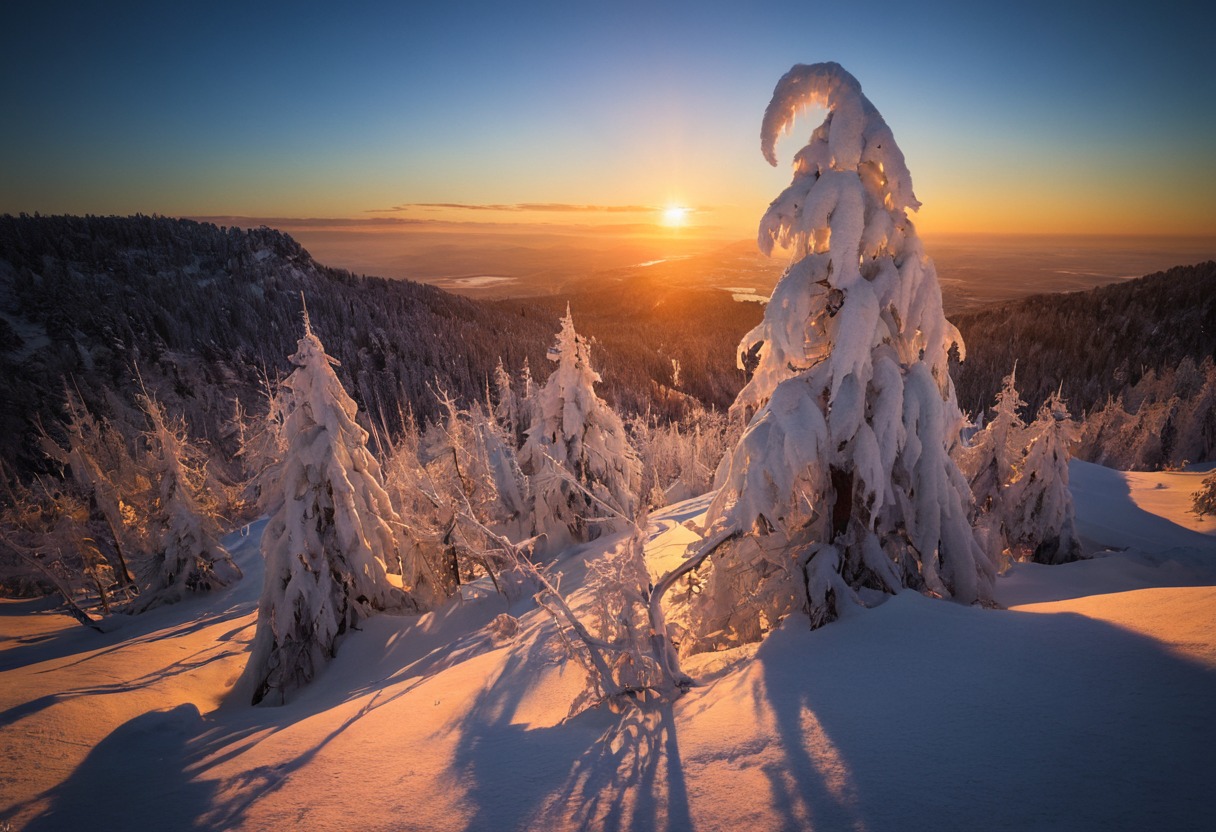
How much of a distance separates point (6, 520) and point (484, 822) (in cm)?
3406

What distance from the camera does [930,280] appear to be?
595 centimetres

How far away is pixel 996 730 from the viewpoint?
11.6 ft

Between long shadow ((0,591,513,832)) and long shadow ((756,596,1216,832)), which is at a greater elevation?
long shadow ((756,596,1216,832))

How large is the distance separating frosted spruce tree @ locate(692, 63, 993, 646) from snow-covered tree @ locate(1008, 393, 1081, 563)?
7819mm

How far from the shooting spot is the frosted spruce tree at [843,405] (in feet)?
18.2

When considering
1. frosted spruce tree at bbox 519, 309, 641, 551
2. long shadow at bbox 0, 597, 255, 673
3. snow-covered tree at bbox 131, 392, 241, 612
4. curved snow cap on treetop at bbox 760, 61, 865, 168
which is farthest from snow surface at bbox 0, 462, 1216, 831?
snow-covered tree at bbox 131, 392, 241, 612

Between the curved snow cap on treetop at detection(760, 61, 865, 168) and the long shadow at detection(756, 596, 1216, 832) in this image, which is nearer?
the long shadow at detection(756, 596, 1216, 832)

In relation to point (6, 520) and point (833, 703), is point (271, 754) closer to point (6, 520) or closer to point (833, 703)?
point (833, 703)

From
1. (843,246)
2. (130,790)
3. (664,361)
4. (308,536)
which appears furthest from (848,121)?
(664,361)

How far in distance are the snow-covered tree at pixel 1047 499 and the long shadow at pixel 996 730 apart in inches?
370

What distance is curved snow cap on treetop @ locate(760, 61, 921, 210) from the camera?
18.0ft

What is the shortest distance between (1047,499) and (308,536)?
17.8m

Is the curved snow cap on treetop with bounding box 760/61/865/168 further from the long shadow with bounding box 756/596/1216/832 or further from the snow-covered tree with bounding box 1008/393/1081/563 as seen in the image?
the snow-covered tree with bounding box 1008/393/1081/563

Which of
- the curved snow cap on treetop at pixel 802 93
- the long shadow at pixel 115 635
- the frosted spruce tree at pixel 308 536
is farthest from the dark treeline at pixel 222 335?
the curved snow cap on treetop at pixel 802 93
